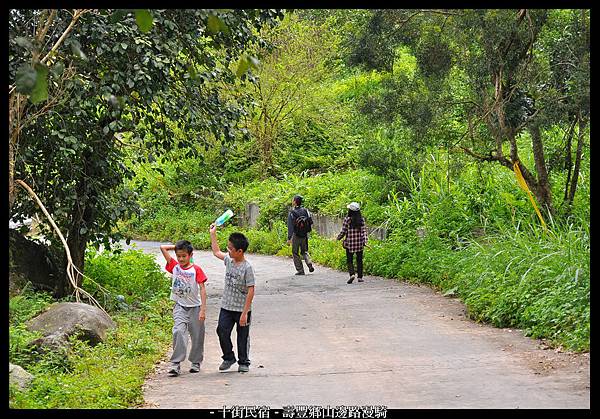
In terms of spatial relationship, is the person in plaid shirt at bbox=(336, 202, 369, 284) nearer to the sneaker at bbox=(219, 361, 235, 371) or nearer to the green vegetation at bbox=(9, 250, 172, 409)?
the green vegetation at bbox=(9, 250, 172, 409)

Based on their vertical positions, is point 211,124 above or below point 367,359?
above

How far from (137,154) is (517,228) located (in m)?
6.34

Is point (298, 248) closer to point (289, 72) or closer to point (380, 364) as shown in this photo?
point (380, 364)

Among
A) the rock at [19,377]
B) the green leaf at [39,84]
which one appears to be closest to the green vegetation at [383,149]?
the rock at [19,377]

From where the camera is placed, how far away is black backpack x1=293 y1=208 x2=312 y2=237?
18641 millimetres

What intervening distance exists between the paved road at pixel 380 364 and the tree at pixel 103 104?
2.70 meters

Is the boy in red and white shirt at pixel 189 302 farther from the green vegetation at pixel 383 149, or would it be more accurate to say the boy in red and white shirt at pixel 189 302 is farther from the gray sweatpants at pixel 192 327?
the green vegetation at pixel 383 149

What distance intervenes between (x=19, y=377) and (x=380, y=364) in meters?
3.81

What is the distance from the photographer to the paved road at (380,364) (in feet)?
26.4

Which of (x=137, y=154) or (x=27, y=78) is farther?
(x=137, y=154)

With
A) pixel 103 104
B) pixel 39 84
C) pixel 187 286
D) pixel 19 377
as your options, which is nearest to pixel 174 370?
pixel 187 286

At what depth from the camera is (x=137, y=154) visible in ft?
46.0

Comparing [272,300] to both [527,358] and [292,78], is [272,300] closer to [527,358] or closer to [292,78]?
[527,358]
